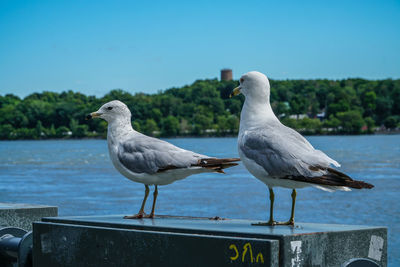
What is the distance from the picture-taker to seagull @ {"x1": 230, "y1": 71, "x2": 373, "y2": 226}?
189 inches

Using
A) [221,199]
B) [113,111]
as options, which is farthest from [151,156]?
[221,199]

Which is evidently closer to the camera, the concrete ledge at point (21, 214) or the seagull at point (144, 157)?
the seagull at point (144, 157)

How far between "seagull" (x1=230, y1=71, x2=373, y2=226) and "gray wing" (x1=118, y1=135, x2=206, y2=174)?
0.82 metres

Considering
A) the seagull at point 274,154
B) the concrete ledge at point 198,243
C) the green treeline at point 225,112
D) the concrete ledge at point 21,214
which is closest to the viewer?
the concrete ledge at point 198,243

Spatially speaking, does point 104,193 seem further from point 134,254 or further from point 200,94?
point 200,94

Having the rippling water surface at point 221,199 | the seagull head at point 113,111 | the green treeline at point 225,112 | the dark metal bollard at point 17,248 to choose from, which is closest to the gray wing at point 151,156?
the seagull head at point 113,111

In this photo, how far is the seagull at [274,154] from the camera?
4797 millimetres

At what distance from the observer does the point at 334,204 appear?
151 feet

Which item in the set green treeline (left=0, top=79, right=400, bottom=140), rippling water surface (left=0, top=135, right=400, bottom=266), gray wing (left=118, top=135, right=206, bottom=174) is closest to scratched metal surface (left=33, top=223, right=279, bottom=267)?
gray wing (left=118, top=135, right=206, bottom=174)

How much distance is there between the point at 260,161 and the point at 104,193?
1800 inches

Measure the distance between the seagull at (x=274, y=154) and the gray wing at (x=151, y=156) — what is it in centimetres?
82

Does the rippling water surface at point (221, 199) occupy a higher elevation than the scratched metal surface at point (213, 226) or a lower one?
lower

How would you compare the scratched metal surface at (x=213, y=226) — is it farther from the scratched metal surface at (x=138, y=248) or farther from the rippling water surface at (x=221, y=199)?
the rippling water surface at (x=221, y=199)

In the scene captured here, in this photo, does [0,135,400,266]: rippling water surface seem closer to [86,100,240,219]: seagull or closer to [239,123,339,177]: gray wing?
[86,100,240,219]: seagull
